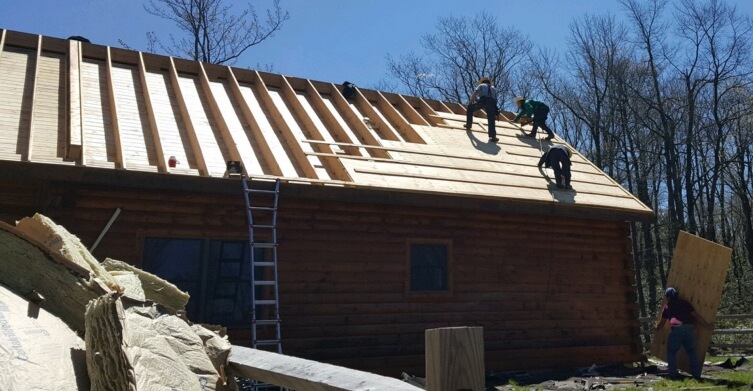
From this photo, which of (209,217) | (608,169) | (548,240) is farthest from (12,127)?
(608,169)

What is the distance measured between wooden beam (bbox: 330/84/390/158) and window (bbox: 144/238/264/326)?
302 cm

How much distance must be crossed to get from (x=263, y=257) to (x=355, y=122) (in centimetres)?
407

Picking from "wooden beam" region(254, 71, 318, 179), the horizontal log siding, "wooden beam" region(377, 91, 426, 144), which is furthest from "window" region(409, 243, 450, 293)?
"wooden beam" region(377, 91, 426, 144)

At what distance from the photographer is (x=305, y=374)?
286cm

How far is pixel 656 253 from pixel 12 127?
26687mm

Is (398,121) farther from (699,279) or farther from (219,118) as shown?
(699,279)

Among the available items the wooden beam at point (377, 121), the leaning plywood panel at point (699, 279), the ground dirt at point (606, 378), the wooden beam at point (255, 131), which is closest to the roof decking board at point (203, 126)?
the wooden beam at point (255, 131)

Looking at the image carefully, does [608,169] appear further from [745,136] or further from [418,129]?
[418,129]

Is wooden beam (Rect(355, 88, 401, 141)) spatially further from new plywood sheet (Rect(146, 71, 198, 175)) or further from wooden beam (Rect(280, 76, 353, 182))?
new plywood sheet (Rect(146, 71, 198, 175))

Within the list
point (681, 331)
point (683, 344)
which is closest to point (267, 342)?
point (681, 331)

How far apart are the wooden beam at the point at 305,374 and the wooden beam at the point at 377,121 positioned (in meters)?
8.28

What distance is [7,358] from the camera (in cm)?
317

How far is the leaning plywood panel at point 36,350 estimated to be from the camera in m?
3.14

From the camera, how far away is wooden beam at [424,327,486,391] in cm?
195
